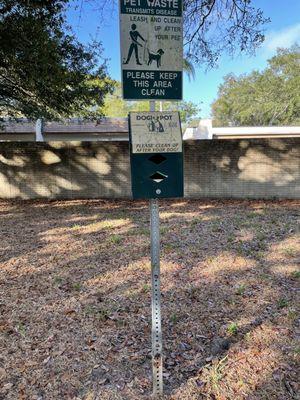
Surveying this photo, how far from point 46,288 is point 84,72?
5.34 m

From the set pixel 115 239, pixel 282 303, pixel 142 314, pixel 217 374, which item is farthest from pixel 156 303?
pixel 115 239

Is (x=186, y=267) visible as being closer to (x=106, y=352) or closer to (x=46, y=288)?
(x=46, y=288)

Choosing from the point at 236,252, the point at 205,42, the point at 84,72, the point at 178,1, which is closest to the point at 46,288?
the point at 236,252

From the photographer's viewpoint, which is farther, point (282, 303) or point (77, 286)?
point (77, 286)

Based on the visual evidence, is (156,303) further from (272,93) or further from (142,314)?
(272,93)

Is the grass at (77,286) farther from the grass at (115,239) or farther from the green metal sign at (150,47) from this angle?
the green metal sign at (150,47)

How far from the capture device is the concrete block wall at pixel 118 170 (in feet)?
36.6

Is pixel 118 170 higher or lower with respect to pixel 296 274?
higher

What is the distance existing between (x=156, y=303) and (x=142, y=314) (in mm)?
1198

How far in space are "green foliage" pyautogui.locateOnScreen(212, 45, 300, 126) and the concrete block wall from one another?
2059 centimetres

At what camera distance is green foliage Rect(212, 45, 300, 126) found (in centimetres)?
2925

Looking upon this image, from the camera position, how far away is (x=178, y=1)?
82.2 inches

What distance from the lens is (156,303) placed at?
2275mm

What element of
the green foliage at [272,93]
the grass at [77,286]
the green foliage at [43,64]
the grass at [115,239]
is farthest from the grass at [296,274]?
the green foliage at [272,93]
